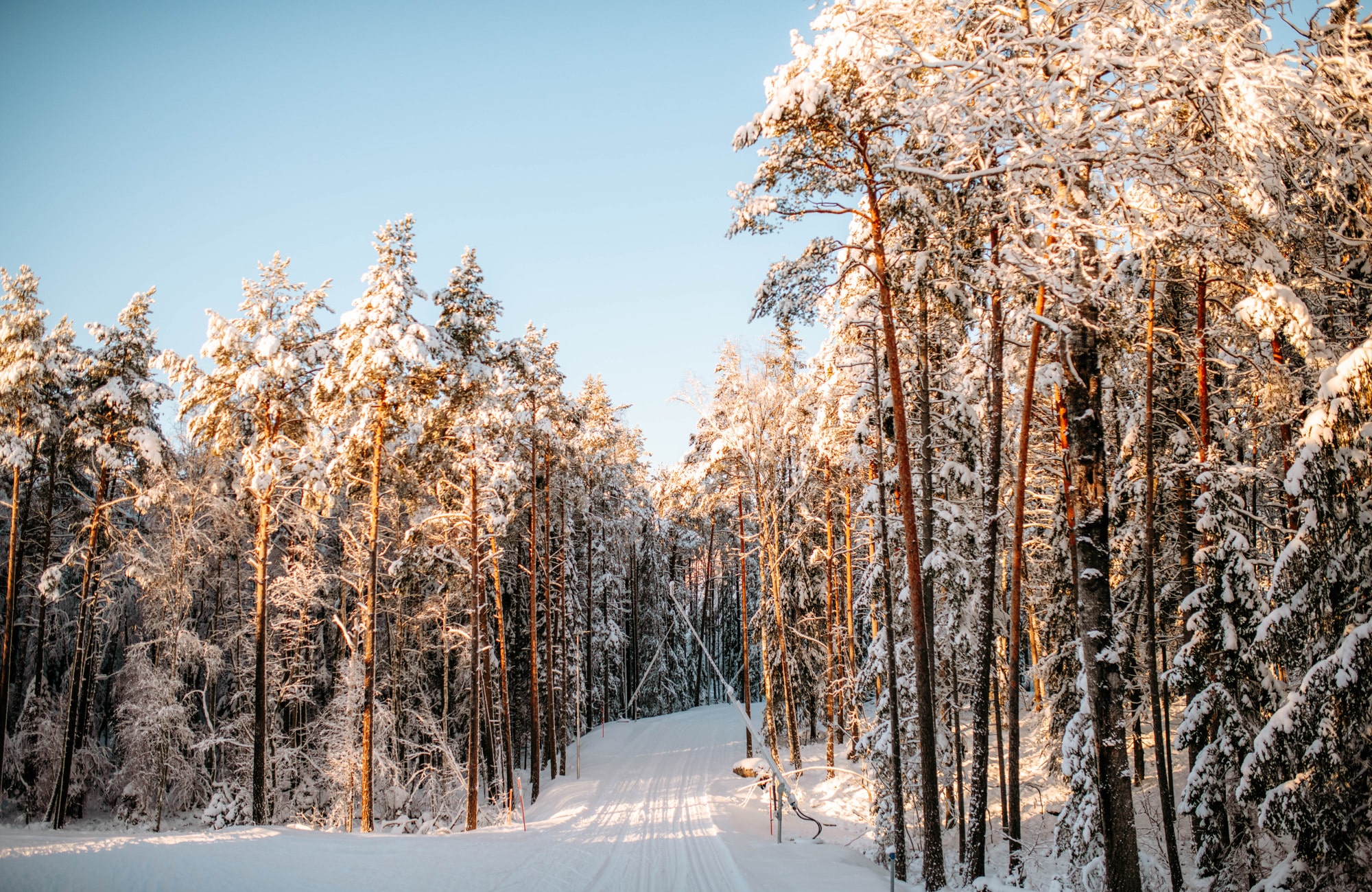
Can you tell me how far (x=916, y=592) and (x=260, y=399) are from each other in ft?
47.8

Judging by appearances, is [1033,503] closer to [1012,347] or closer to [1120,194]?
[1012,347]

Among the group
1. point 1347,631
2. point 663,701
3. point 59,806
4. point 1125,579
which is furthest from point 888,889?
point 663,701

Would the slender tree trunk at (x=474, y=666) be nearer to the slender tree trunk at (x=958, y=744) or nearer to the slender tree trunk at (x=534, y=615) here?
the slender tree trunk at (x=534, y=615)

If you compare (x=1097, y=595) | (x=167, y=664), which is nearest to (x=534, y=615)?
(x=167, y=664)

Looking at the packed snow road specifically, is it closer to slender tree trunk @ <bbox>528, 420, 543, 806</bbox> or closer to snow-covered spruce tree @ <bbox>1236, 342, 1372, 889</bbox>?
slender tree trunk @ <bbox>528, 420, 543, 806</bbox>

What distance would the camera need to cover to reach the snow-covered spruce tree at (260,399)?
14.8 metres

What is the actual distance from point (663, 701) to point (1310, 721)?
3909 centimetres

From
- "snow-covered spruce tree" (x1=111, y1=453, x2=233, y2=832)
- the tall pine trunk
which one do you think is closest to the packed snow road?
the tall pine trunk

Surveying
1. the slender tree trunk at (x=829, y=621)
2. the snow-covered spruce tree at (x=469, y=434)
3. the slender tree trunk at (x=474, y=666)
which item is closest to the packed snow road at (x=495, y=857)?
the slender tree trunk at (x=474, y=666)

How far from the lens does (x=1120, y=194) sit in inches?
260

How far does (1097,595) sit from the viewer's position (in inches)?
317

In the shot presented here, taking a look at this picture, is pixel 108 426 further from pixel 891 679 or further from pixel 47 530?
pixel 891 679

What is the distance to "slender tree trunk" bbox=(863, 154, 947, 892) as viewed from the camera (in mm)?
10078

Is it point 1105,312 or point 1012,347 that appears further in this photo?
point 1012,347
